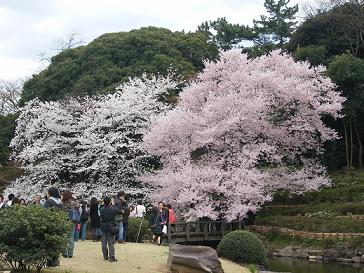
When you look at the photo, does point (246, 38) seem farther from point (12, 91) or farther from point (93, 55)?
point (12, 91)

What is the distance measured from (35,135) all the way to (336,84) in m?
18.1

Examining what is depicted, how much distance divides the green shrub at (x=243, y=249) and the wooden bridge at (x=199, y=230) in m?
3.88

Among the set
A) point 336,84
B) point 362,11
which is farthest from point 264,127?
point 362,11

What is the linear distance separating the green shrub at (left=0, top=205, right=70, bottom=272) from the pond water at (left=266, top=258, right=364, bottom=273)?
10.3 m

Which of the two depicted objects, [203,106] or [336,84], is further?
[336,84]

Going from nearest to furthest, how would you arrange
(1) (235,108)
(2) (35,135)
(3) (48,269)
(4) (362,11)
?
(3) (48,269)
(1) (235,108)
(2) (35,135)
(4) (362,11)

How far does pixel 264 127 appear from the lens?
26953 mm

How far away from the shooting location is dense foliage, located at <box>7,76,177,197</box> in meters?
27.3

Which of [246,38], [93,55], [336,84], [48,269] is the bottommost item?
[48,269]

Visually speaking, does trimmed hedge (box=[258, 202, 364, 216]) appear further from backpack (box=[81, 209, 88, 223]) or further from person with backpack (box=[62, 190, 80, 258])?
person with backpack (box=[62, 190, 80, 258])

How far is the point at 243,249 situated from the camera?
59.8 feet

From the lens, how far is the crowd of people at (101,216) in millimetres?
13453

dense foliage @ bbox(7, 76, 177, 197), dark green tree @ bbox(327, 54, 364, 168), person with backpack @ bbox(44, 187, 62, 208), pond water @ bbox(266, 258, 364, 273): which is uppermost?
dark green tree @ bbox(327, 54, 364, 168)

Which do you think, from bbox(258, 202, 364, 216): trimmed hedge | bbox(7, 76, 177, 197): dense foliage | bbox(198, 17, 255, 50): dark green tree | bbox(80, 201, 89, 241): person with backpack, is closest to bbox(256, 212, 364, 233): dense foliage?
bbox(258, 202, 364, 216): trimmed hedge
